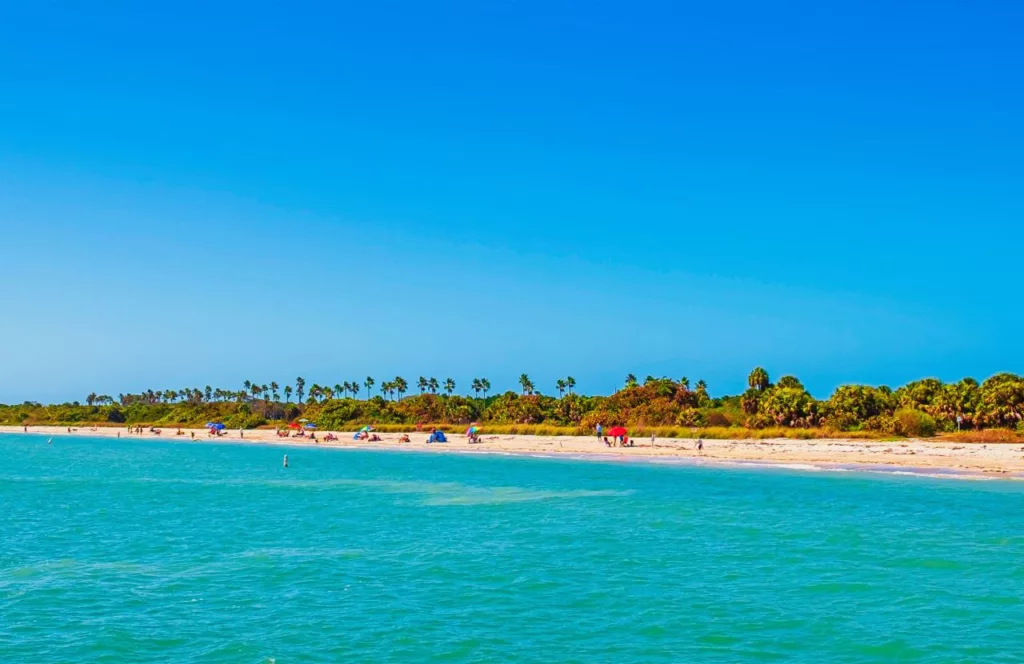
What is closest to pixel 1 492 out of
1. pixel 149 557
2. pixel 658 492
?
pixel 149 557

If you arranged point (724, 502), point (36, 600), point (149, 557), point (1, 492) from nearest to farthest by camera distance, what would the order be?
point (36, 600), point (149, 557), point (724, 502), point (1, 492)

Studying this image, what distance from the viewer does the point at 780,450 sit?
70.7 metres

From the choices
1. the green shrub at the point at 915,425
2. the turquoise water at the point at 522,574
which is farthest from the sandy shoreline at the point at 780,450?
the turquoise water at the point at 522,574

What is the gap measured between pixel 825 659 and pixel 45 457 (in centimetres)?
9133

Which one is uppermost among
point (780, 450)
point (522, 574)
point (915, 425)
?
point (915, 425)

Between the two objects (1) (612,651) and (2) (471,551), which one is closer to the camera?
(1) (612,651)

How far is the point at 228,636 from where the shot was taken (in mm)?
19000

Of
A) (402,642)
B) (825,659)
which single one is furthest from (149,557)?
(825,659)

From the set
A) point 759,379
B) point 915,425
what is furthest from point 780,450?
point 759,379

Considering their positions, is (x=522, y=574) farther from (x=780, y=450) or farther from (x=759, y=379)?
(x=759, y=379)

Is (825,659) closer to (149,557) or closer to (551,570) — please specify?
(551,570)

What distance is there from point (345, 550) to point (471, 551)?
4661mm

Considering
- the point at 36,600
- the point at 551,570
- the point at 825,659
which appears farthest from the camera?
the point at 551,570

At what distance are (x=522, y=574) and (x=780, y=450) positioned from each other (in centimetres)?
5094
